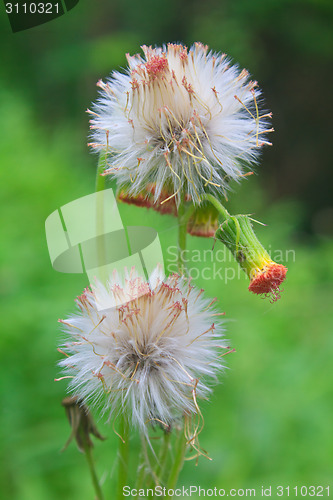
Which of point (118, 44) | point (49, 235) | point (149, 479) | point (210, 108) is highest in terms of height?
point (118, 44)

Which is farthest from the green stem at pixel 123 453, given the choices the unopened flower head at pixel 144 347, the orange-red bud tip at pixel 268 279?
the orange-red bud tip at pixel 268 279

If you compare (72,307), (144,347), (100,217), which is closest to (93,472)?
(144,347)

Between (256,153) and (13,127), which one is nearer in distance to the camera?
(256,153)

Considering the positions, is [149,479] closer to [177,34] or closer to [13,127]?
[13,127]

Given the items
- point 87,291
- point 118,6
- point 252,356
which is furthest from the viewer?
point 118,6

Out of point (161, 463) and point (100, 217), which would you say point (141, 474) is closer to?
point (161, 463)

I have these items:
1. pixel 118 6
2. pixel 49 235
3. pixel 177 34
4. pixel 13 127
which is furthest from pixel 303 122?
pixel 49 235

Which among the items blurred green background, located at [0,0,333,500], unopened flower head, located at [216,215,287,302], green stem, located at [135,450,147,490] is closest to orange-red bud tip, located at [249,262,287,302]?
unopened flower head, located at [216,215,287,302]
